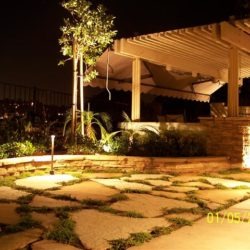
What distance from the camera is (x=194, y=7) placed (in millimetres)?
20969

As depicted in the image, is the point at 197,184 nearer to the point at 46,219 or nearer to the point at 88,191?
the point at 88,191

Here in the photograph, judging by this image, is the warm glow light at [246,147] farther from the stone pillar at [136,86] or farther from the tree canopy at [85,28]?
the tree canopy at [85,28]

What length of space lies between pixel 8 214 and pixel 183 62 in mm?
10492

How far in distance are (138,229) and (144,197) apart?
1.82 metres

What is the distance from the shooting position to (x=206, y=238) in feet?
14.9

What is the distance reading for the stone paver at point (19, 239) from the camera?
4.07m

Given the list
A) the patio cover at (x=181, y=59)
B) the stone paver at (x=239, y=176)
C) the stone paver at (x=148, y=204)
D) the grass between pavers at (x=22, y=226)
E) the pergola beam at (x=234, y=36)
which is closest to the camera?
the grass between pavers at (x=22, y=226)

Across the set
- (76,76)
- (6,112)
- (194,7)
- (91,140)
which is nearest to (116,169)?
(91,140)

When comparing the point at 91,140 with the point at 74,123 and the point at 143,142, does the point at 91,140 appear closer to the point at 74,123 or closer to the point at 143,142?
the point at 74,123

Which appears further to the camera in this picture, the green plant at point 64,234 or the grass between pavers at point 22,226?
the grass between pavers at point 22,226

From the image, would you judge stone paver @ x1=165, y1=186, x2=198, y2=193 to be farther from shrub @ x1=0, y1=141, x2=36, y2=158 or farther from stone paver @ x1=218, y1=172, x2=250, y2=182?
shrub @ x1=0, y1=141, x2=36, y2=158

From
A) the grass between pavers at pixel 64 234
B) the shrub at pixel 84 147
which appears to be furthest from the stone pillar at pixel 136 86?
the grass between pavers at pixel 64 234

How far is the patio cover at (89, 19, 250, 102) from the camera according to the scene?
1038 centimetres

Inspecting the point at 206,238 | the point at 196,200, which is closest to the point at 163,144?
the point at 196,200
